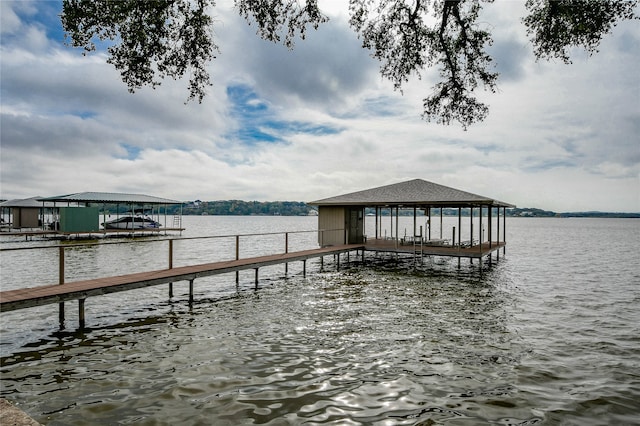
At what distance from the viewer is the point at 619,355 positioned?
25.3ft

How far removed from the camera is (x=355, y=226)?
23.5 metres

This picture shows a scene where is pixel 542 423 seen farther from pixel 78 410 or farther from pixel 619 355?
pixel 78 410

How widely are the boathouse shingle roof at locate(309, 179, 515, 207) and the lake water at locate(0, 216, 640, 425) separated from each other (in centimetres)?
607

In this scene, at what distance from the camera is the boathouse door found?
906 inches

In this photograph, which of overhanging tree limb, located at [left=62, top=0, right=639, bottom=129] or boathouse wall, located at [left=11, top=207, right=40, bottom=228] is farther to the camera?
boathouse wall, located at [left=11, top=207, right=40, bottom=228]

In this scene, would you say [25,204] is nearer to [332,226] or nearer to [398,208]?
[332,226]

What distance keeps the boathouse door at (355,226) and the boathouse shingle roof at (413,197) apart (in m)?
1.09

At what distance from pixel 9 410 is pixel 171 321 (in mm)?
6523

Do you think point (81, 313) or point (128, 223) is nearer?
point (81, 313)

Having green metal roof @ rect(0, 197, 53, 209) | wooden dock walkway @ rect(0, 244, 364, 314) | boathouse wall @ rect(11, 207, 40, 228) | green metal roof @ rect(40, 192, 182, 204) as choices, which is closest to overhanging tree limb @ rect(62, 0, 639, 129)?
wooden dock walkway @ rect(0, 244, 364, 314)

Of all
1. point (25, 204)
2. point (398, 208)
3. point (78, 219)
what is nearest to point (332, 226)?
point (398, 208)

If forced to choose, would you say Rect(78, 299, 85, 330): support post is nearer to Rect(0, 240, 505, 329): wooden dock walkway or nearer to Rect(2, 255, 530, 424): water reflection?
Rect(0, 240, 505, 329): wooden dock walkway

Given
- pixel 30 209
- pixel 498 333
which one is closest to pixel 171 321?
pixel 498 333

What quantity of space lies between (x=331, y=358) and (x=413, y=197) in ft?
48.9
